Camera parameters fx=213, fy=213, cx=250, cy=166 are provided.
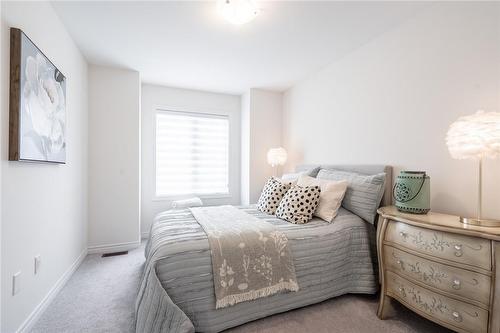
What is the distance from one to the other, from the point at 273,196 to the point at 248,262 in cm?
92

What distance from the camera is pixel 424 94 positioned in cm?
181

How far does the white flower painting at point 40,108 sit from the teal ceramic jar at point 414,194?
2621mm

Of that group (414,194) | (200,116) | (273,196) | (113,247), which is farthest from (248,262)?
(200,116)

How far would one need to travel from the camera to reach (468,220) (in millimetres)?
1291

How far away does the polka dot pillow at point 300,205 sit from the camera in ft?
6.36

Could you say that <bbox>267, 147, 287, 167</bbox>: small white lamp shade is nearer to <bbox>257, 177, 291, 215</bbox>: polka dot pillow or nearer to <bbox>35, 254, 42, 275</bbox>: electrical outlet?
<bbox>257, 177, 291, 215</bbox>: polka dot pillow

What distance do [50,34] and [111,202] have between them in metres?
1.94

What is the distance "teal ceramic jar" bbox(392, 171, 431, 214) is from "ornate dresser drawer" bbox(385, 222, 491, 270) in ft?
0.55

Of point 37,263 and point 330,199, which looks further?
point 330,199

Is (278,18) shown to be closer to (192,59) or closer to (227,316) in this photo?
(192,59)

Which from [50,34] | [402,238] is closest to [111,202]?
[50,34]

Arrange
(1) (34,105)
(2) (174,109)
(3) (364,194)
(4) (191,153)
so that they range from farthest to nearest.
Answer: (4) (191,153) → (2) (174,109) → (3) (364,194) → (1) (34,105)

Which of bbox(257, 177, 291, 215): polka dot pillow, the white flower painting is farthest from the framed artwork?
bbox(257, 177, 291, 215): polka dot pillow

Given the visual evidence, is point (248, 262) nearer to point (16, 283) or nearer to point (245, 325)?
point (245, 325)
